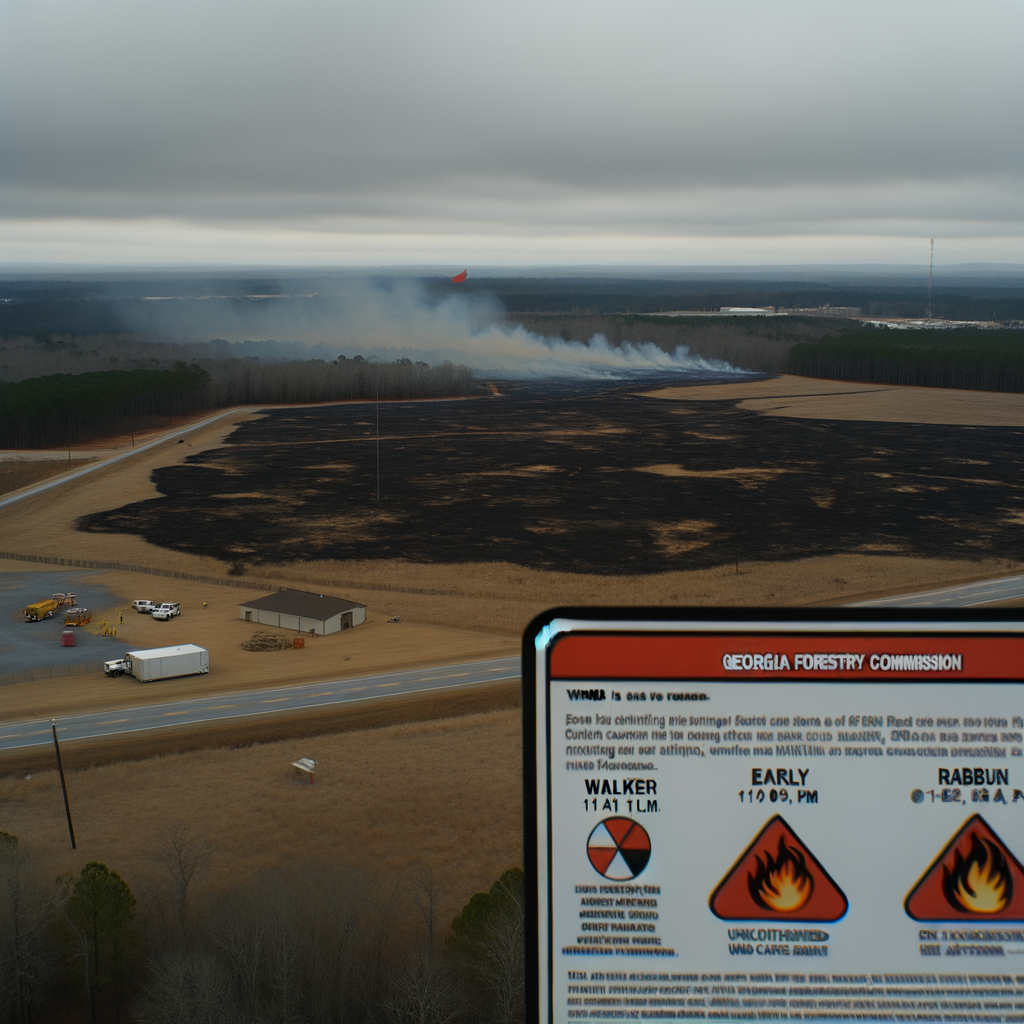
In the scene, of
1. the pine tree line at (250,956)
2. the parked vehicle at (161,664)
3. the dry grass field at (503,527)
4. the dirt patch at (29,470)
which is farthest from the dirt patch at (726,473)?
→ the pine tree line at (250,956)

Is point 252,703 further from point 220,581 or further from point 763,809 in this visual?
point 763,809

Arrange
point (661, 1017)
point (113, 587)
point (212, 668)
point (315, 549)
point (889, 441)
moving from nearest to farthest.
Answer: point (661, 1017)
point (212, 668)
point (113, 587)
point (315, 549)
point (889, 441)

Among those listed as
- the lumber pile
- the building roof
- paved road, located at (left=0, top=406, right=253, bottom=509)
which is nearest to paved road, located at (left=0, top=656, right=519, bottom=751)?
the lumber pile

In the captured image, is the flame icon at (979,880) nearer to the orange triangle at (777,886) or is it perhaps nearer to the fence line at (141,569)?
the orange triangle at (777,886)

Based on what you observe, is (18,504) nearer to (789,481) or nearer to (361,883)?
(789,481)

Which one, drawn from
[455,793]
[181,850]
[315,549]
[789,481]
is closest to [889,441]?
[789,481]

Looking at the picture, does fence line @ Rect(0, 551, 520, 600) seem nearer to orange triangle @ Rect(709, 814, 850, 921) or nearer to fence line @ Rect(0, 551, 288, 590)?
fence line @ Rect(0, 551, 288, 590)
